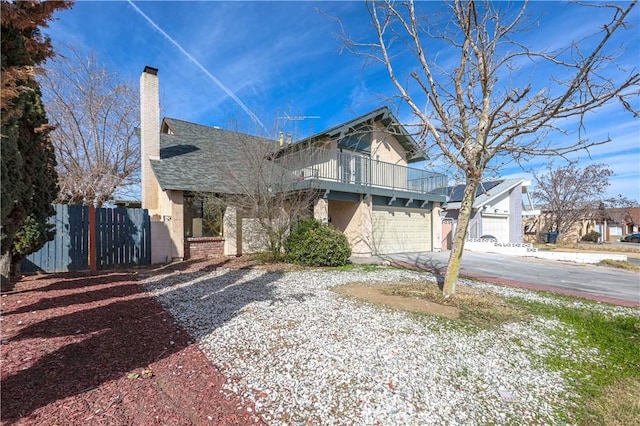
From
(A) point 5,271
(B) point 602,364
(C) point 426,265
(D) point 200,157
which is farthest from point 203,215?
(B) point 602,364

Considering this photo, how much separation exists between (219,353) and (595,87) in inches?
280

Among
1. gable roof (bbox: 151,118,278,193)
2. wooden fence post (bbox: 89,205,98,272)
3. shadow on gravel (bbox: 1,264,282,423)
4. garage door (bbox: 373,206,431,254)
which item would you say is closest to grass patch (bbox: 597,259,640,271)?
garage door (bbox: 373,206,431,254)

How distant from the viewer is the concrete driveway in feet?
27.2

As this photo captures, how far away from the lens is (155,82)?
12.8m

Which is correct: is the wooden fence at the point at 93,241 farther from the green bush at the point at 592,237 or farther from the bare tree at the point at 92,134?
the green bush at the point at 592,237

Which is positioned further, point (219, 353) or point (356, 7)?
point (356, 7)

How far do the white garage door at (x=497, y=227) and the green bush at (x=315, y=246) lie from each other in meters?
14.6

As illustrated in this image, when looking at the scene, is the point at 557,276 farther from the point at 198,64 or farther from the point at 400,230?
the point at 198,64

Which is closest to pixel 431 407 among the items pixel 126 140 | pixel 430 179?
pixel 430 179

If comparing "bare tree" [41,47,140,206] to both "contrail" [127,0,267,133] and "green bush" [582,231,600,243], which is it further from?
"green bush" [582,231,600,243]

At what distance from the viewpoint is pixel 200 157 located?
46.2ft

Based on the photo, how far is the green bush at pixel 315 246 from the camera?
34.5 ft

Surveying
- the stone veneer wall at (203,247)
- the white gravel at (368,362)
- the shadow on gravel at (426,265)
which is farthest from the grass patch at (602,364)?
the stone veneer wall at (203,247)

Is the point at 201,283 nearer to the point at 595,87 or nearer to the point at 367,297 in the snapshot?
the point at 367,297
